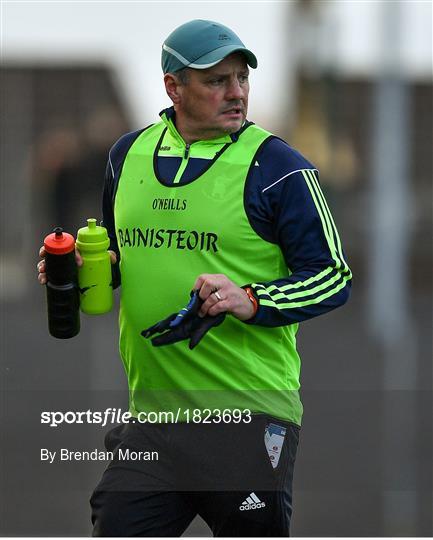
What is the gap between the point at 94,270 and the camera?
14.8ft

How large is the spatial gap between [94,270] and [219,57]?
A: 0.78m

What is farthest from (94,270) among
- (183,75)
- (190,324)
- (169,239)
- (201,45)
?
(201,45)

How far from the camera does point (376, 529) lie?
29.6 feet

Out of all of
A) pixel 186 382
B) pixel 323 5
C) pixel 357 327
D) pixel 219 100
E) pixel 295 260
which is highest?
pixel 219 100

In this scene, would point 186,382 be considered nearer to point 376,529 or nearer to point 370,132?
point 376,529

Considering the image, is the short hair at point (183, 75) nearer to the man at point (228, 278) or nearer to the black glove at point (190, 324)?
the man at point (228, 278)

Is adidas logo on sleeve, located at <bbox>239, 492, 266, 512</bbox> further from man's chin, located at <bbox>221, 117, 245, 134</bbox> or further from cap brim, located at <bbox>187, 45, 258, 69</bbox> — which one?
cap brim, located at <bbox>187, 45, 258, 69</bbox>

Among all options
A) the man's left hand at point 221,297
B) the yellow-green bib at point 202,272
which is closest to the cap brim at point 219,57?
the yellow-green bib at point 202,272

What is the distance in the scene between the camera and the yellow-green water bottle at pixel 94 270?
4520mm

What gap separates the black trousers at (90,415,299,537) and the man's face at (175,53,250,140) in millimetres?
928

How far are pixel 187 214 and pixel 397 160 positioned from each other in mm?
8817

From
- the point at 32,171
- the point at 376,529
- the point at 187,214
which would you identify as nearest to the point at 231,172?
the point at 187,214

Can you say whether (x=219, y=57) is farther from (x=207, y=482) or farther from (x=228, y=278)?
(x=207, y=482)

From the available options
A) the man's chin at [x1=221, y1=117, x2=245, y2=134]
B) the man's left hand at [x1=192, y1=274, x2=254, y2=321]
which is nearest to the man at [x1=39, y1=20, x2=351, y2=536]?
the man's chin at [x1=221, y1=117, x2=245, y2=134]
